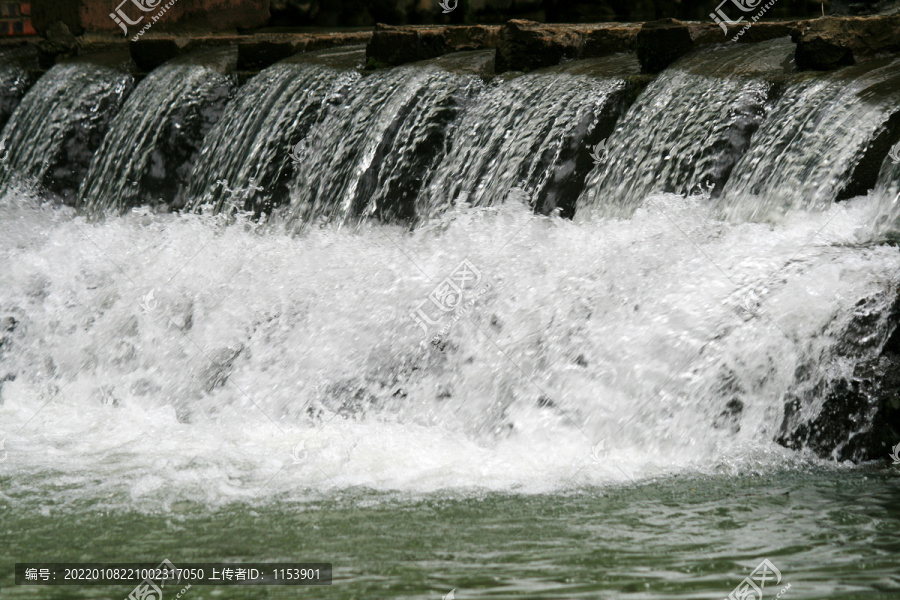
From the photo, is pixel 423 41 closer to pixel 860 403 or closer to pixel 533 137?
pixel 533 137

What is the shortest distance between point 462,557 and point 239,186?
438cm

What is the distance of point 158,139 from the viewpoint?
24.8ft

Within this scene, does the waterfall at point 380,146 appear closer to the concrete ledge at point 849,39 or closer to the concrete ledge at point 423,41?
the concrete ledge at point 423,41

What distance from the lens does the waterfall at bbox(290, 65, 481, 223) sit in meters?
6.17

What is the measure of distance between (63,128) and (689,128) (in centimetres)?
499

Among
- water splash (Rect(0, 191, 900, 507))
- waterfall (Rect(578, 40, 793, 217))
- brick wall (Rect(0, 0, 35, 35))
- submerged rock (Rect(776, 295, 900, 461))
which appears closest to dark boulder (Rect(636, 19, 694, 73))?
waterfall (Rect(578, 40, 793, 217))

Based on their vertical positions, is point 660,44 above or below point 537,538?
above

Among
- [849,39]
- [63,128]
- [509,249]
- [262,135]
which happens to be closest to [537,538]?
[509,249]

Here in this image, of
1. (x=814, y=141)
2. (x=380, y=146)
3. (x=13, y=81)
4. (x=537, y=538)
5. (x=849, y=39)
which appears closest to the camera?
(x=537, y=538)

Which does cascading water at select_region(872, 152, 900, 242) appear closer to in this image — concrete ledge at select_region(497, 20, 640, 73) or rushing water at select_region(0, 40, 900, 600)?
rushing water at select_region(0, 40, 900, 600)

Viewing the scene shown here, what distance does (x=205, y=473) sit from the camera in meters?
3.91

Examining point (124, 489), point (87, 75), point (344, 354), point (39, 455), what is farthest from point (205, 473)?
point (87, 75)

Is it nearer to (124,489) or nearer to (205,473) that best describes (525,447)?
(205,473)

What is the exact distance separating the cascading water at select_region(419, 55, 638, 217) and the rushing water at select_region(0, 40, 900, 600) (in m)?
0.02
